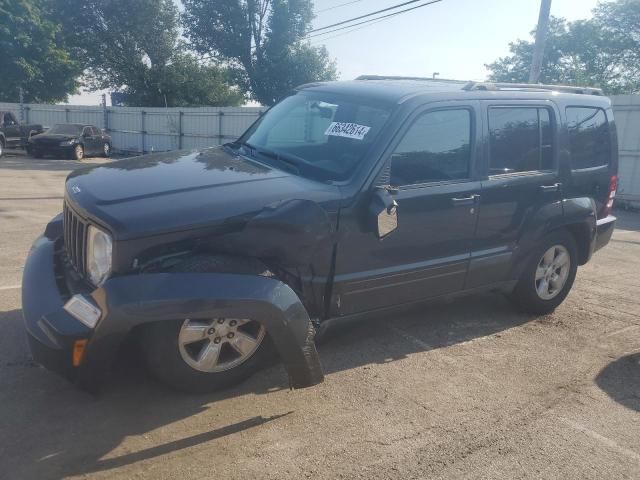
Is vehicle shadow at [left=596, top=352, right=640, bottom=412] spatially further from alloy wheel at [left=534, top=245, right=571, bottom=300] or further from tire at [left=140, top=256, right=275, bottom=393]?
tire at [left=140, top=256, right=275, bottom=393]

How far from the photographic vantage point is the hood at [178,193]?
10.5 feet

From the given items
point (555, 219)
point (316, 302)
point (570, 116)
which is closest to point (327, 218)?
point (316, 302)

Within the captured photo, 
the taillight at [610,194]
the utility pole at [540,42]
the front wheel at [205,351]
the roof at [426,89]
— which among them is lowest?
the front wheel at [205,351]

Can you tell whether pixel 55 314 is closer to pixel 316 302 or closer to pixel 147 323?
pixel 147 323

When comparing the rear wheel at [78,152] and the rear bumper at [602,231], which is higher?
→ the rear bumper at [602,231]

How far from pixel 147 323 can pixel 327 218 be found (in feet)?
3.93

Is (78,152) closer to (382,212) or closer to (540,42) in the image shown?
(540,42)

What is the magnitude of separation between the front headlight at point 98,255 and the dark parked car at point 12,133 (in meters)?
20.5

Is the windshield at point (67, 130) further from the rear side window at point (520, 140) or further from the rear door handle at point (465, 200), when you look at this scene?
the rear door handle at point (465, 200)

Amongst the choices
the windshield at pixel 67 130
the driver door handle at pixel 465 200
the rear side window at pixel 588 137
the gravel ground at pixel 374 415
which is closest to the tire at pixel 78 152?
the windshield at pixel 67 130

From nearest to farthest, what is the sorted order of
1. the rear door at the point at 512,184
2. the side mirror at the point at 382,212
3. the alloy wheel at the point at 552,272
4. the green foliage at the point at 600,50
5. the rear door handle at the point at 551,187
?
the side mirror at the point at 382,212, the rear door at the point at 512,184, the rear door handle at the point at 551,187, the alloy wheel at the point at 552,272, the green foliage at the point at 600,50

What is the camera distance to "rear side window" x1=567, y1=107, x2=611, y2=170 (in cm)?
530

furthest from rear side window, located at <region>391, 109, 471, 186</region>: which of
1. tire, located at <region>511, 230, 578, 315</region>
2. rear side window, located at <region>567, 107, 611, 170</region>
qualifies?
rear side window, located at <region>567, 107, 611, 170</region>

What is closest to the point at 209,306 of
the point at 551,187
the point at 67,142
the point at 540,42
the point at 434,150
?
the point at 434,150
